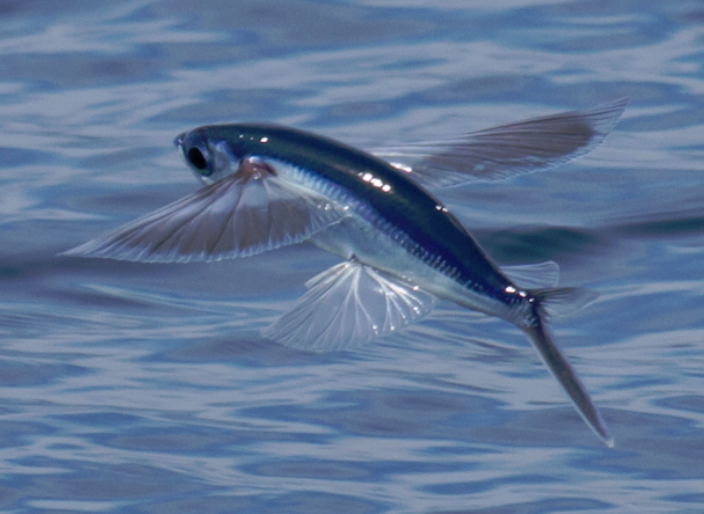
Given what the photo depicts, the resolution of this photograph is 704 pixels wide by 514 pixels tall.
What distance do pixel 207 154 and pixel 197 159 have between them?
3cm

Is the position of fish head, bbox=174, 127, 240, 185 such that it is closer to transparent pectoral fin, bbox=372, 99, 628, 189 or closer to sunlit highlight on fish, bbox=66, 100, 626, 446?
sunlit highlight on fish, bbox=66, 100, 626, 446

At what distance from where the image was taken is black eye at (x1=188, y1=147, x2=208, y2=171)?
7.88ft

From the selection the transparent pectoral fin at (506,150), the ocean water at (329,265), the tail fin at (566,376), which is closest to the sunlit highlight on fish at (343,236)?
the tail fin at (566,376)

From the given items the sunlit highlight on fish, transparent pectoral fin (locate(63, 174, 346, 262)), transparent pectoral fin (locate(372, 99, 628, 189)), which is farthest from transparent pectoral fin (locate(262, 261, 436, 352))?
transparent pectoral fin (locate(372, 99, 628, 189))

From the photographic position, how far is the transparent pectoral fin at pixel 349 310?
2.38 metres

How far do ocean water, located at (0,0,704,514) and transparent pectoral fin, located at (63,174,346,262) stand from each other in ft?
3.13

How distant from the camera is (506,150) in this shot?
262 cm

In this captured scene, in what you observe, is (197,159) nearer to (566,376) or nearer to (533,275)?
(533,275)

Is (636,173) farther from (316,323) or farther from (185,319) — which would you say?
(316,323)

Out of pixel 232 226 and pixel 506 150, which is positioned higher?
pixel 506 150

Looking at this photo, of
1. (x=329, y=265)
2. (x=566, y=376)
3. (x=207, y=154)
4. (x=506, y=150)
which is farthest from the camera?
(x=329, y=265)

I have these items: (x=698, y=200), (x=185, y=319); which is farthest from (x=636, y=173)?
(x=185, y=319)

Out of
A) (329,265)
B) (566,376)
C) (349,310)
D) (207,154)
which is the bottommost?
(566,376)

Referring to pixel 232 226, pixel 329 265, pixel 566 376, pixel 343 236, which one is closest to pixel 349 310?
pixel 343 236
